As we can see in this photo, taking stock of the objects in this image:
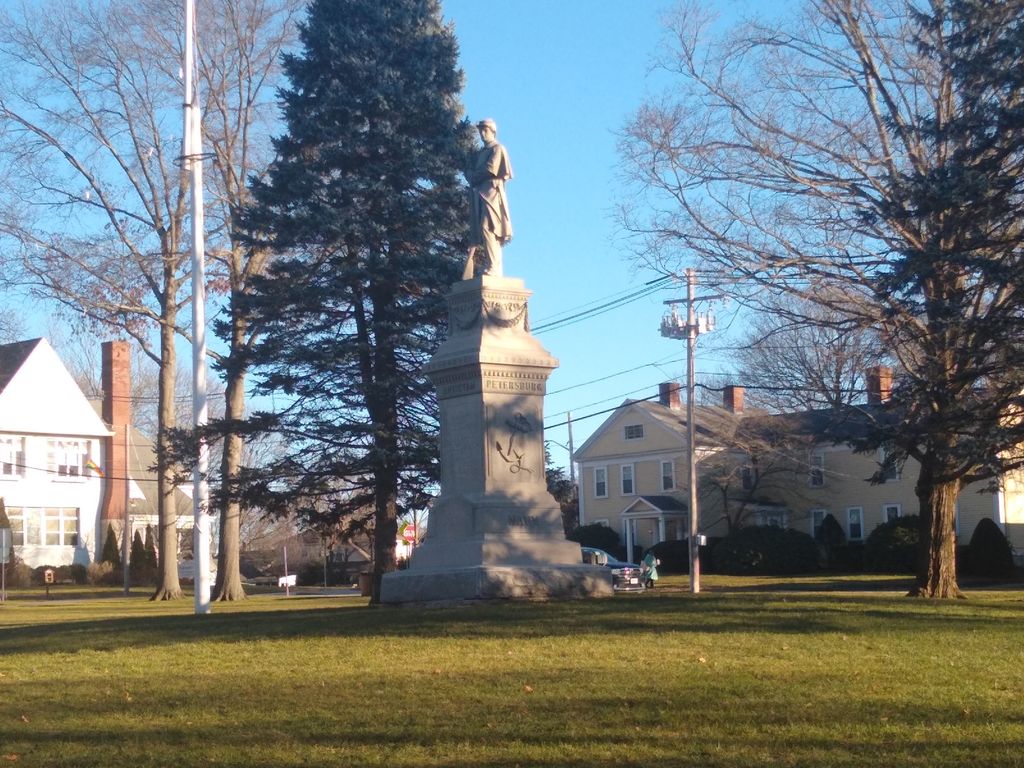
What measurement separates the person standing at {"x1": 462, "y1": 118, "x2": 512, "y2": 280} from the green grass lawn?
Answer: 4.76 meters

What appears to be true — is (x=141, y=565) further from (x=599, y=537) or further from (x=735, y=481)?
(x=735, y=481)

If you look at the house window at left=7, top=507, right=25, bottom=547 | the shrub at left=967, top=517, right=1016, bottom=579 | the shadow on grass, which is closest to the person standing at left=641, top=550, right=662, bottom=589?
the shrub at left=967, top=517, right=1016, bottom=579

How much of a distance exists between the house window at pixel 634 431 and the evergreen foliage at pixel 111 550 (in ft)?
79.8

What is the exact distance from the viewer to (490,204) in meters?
17.3

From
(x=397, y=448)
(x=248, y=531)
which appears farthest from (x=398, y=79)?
(x=248, y=531)

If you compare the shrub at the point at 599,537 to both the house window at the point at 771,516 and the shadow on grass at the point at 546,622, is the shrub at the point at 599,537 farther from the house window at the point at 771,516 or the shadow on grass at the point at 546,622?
the shadow on grass at the point at 546,622

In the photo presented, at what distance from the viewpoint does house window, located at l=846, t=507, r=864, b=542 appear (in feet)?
191

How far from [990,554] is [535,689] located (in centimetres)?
4142

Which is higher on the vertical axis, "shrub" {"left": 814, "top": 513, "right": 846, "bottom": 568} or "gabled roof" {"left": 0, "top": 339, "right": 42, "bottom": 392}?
"gabled roof" {"left": 0, "top": 339, "right": 42, "bottom": 392}

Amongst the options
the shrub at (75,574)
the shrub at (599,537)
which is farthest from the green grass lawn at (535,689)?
the shrub at (599,537)

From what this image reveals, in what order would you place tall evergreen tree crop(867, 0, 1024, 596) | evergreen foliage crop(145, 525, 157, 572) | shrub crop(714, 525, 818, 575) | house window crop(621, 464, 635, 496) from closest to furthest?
1. tall evergreen tree crop(867, 0, 1024, 596)
2. shrub crop(714, 525, 818, 575)
3. evergreen foliage crop(145, 525, 157, 572)
4. house window crop(621, 464, 635, 496)

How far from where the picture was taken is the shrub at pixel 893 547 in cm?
4984

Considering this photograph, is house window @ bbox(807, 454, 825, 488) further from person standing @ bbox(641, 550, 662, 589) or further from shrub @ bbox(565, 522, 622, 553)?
person standing @ bbox(641, 550, 662, 589)

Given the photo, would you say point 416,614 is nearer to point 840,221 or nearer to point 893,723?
point 893,723
